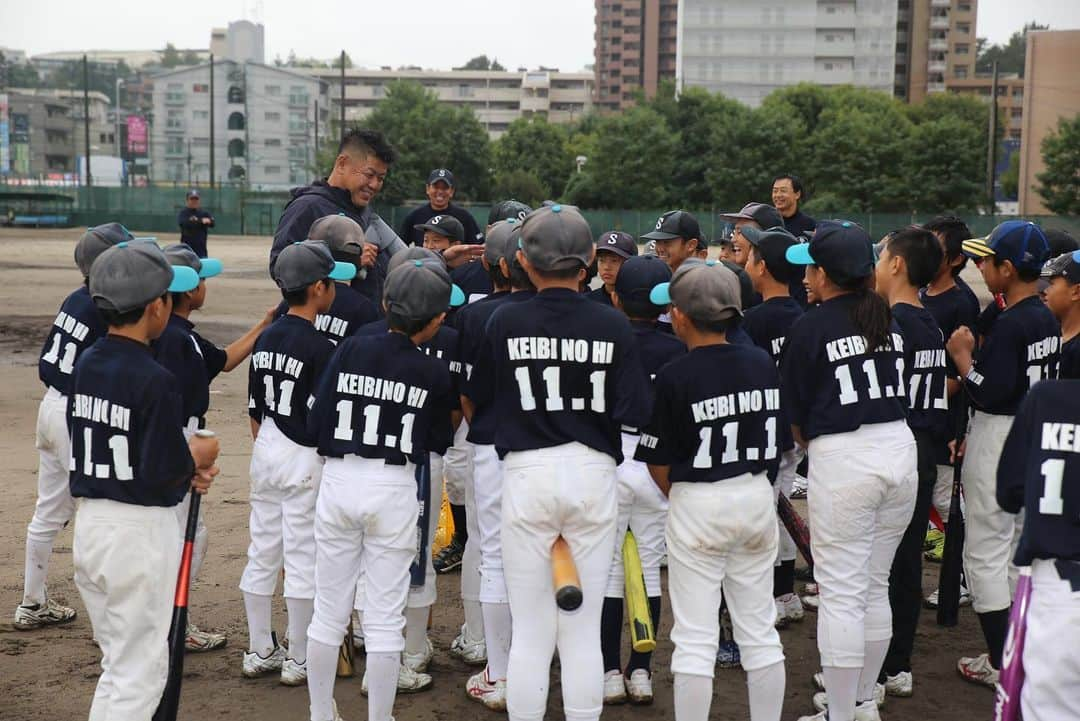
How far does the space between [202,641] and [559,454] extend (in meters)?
2.73

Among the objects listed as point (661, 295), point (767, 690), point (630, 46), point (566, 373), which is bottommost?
point (767, 690)

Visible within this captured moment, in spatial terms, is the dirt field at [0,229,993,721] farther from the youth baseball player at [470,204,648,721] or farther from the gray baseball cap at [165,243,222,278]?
the gray baseball cap at [165,243,222,278]

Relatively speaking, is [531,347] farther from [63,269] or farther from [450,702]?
[63,269]

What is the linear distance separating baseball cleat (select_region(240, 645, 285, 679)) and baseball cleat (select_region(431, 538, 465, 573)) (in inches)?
75.4

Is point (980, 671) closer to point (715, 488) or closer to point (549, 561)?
point (715, 488)

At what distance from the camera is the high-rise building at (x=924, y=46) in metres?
114

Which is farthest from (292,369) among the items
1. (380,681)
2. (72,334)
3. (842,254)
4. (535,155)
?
(535,155)

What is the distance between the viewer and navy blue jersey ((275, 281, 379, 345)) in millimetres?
5840

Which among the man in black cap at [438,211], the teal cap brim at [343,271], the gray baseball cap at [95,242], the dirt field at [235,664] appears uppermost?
the man in black cap at [438,211]

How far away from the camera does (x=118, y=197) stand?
57094 mm

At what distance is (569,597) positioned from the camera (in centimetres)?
405

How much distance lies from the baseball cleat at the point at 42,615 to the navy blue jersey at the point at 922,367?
15.5 ft

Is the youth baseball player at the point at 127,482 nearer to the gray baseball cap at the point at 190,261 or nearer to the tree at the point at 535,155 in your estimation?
the gray baseball cap at the point at 190,261

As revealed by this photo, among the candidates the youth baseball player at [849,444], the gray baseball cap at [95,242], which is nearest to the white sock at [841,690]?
the youth baseball player at [849,444]
